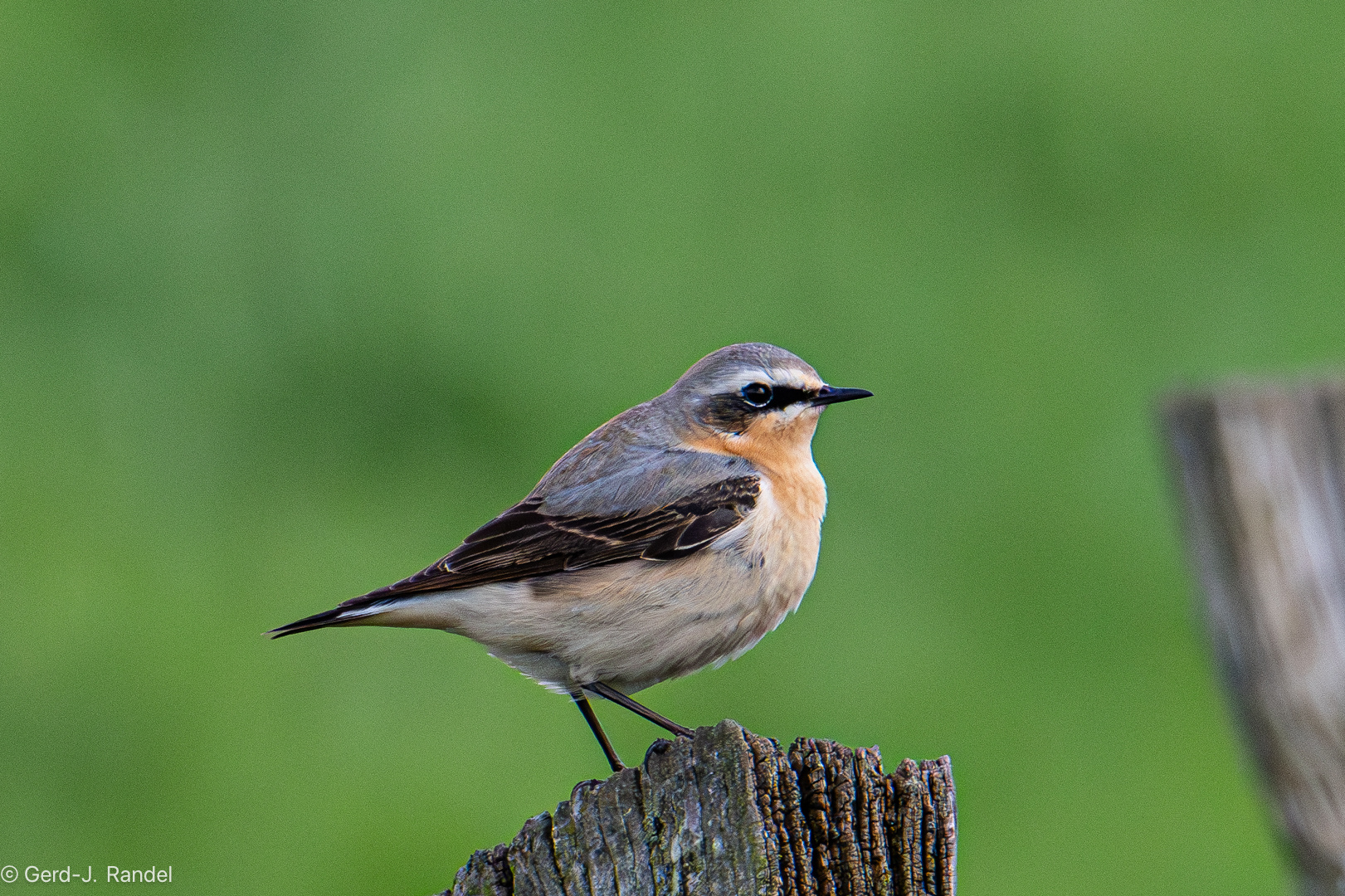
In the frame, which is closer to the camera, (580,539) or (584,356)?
(580,539)

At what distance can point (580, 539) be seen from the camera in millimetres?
5707

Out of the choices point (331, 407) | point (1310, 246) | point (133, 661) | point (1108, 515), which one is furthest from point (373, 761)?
point (1310, 246)

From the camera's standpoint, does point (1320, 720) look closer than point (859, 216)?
Yes

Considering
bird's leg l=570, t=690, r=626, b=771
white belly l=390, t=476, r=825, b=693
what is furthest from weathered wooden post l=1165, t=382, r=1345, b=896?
bird's leg l=570, t=690, r=626, b=771

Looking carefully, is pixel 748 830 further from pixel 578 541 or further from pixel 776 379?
pixel 776 379

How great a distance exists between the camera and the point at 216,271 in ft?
34.3

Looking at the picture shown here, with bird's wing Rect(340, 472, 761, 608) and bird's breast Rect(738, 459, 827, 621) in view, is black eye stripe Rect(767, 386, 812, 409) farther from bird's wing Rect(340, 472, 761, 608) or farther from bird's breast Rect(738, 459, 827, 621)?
bird's wing Rect(340, 472, 761, 608)

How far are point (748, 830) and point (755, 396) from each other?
2.88 m

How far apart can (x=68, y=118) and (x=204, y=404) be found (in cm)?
241

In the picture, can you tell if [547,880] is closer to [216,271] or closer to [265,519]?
[265,519]

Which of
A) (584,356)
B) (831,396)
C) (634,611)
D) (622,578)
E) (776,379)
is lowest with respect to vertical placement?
(634,611)

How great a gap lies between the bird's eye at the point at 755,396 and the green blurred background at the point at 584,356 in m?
2.68

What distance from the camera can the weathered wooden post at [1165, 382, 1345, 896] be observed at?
4.84m

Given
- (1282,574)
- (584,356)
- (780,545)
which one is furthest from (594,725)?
(584,356)
